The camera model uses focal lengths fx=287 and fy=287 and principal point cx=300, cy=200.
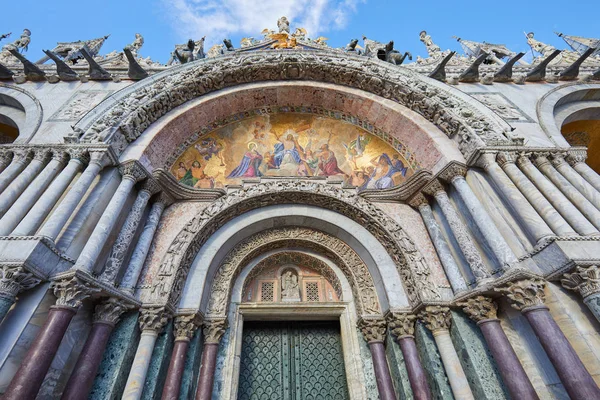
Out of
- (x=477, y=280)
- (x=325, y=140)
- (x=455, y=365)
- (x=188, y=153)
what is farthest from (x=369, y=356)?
(x=188, y=153)

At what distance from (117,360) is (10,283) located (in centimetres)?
183

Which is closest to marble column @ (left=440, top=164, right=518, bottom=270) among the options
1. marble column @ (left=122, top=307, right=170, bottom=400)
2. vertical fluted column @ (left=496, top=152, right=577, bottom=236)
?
vertical fluted column @ (left=496, top=152, right=577, bottom=236)

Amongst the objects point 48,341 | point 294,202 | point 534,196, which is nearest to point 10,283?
point 48,341

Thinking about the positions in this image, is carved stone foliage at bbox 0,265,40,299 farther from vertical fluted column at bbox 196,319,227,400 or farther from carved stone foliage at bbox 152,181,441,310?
vertical fluted column at bbox 196,319,227,400

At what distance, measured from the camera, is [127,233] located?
17.7ft

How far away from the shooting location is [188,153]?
7590 mm

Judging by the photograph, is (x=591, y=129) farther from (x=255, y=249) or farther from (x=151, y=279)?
(x=151, y=279)

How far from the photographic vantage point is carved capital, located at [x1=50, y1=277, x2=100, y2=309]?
392 centimetres

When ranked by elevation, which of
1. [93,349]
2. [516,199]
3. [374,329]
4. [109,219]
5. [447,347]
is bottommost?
[447,347]

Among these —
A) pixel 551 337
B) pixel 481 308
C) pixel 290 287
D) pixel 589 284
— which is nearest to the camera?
pixel 551 337

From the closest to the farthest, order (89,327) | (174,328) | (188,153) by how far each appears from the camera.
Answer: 1. (89,327)
2. (174,328)
3. (188,153)

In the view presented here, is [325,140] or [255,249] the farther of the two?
[325,140]

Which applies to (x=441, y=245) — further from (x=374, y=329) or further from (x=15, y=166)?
(x=15, y=166)

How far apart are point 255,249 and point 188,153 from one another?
315 centimetres
